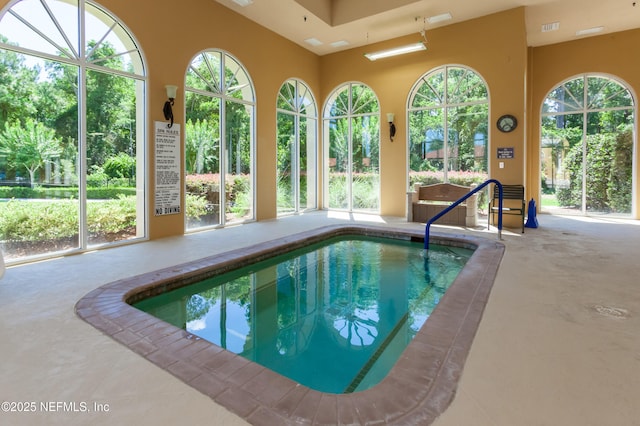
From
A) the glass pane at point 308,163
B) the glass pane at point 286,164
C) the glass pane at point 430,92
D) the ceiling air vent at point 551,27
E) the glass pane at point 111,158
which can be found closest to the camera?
the glass pane at point 111,158

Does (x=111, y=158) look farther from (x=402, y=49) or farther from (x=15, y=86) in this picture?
(x=402, y=49)

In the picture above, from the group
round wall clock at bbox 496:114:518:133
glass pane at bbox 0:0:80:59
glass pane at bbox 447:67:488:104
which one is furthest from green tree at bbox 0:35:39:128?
round wall clock at bbox 496:114:518:133

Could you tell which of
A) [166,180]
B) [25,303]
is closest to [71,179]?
[166,180]

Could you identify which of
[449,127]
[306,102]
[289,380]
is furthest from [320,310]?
[306,102]

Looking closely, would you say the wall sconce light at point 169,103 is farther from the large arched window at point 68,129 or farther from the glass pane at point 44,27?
the glass pane at point 44,27

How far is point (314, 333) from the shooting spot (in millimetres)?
2775

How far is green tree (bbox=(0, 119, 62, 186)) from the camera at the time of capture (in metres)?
4.07

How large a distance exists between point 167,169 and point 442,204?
16.8 ft

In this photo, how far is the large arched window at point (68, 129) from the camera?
162 inches

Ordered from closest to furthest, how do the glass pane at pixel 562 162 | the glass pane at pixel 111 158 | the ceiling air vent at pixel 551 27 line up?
1. the glass pane at pixel 111 158
2. the ceiling air vent at pixel 551 27
3. the glass pane at pixel 562 162

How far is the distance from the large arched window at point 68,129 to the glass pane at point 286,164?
329 cm

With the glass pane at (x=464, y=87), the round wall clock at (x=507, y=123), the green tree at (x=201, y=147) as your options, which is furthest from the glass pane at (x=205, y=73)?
the round wall clock at (x=507, y=123)

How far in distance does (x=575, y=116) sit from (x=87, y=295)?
9828mm

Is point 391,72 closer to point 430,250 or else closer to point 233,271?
point 430,250
